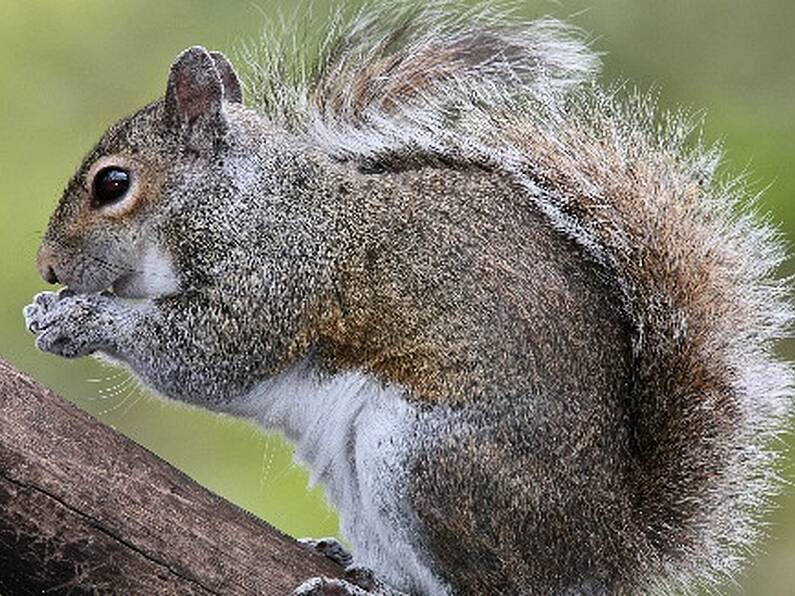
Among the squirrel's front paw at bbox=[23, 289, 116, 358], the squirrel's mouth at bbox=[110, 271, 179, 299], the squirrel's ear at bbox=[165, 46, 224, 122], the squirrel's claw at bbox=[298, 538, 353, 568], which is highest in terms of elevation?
the squirrel's ear at bbox=[165, 46, 224, 122]

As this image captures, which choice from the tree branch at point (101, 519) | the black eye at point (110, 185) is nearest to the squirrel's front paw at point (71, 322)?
the black eye at point (110, 185)

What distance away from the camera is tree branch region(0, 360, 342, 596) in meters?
3.24

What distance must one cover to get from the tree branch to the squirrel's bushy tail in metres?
0.90

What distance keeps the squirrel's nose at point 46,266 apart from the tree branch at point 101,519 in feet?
1.76

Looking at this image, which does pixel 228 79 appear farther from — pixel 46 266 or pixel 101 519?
pixel 101 519

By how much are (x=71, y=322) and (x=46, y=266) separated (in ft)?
0.47

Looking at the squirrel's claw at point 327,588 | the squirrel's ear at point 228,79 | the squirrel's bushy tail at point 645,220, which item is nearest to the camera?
the squirrel's claw at point 327,588

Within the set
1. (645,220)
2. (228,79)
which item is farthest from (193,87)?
(645,220)

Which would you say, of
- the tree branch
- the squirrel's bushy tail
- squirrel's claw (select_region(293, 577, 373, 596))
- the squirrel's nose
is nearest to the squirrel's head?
the squirrel's nose

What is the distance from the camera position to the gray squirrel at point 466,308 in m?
3.56

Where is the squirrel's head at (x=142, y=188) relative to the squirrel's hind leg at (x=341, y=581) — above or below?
above

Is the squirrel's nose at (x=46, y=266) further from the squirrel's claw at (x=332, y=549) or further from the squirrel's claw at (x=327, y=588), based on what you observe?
the squirrel's claw at (x=327, y=588)

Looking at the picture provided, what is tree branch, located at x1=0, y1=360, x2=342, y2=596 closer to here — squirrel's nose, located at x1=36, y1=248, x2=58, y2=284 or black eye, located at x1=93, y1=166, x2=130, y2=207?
squirrel's nose, located at x1=36, y1=248, x2=58, y2=284

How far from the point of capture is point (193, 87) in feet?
12.9
